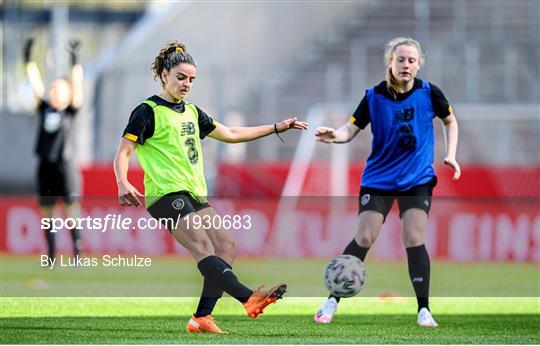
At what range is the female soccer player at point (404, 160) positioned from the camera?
7.98m

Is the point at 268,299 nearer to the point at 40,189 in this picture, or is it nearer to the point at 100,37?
the point at 40,189

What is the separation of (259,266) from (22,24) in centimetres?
1202

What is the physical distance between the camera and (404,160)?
803 centimetres

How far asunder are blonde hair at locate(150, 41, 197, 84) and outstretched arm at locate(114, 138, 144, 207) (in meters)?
0.48

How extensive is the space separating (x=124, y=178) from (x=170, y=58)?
760mm

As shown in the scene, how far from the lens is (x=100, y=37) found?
97.9 ft

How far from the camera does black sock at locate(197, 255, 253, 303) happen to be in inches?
274

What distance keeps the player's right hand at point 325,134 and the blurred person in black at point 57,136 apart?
5.19 meters

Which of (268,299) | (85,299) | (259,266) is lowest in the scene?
(259,266)

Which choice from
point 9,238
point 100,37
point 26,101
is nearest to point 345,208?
point 9,238

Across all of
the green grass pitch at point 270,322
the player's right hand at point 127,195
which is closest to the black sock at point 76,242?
the green grass pitch at point 270,322

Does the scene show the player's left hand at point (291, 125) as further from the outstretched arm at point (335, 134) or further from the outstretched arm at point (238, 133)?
the outstretched arm at point (335, 134)

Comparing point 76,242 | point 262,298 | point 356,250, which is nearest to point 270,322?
point 356,250

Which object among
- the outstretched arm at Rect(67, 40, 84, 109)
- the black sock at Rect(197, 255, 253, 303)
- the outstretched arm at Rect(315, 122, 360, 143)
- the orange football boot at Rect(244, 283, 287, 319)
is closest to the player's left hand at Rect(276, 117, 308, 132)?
the outstretched arm at Rect(315, 122, 360, 143)
